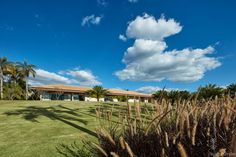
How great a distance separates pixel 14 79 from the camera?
59.8 meters

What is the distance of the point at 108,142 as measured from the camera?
7.95 feet

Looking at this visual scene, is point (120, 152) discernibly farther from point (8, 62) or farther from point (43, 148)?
point (8, 62)

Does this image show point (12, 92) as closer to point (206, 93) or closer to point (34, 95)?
point (34, 95)

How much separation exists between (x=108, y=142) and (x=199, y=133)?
0.85m

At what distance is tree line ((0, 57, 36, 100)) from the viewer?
52438mm

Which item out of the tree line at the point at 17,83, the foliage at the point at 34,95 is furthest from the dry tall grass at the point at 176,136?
the foliage at the point at 34,95

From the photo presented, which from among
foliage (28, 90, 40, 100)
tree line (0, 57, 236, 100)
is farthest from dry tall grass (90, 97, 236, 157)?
foliage (28, 90, 40, 100)

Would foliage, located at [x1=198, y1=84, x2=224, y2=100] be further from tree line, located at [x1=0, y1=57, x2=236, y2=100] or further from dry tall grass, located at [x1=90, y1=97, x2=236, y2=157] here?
tree line, located at [x1=0, y1=57, x2=236, y2=100]

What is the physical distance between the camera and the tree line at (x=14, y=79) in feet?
172

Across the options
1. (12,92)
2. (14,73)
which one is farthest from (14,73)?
(12,92)

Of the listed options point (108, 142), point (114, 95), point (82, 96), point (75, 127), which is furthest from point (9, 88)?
point (108, 142)

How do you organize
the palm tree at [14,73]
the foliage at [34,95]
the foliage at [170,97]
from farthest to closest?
the foliage at [34,95], the palm tree at [14,73], the foliage at [170,97]

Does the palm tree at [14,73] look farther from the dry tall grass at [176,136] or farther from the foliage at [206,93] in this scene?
the dry tall grass at [176,136]

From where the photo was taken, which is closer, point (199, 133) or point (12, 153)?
point (199, 133)
